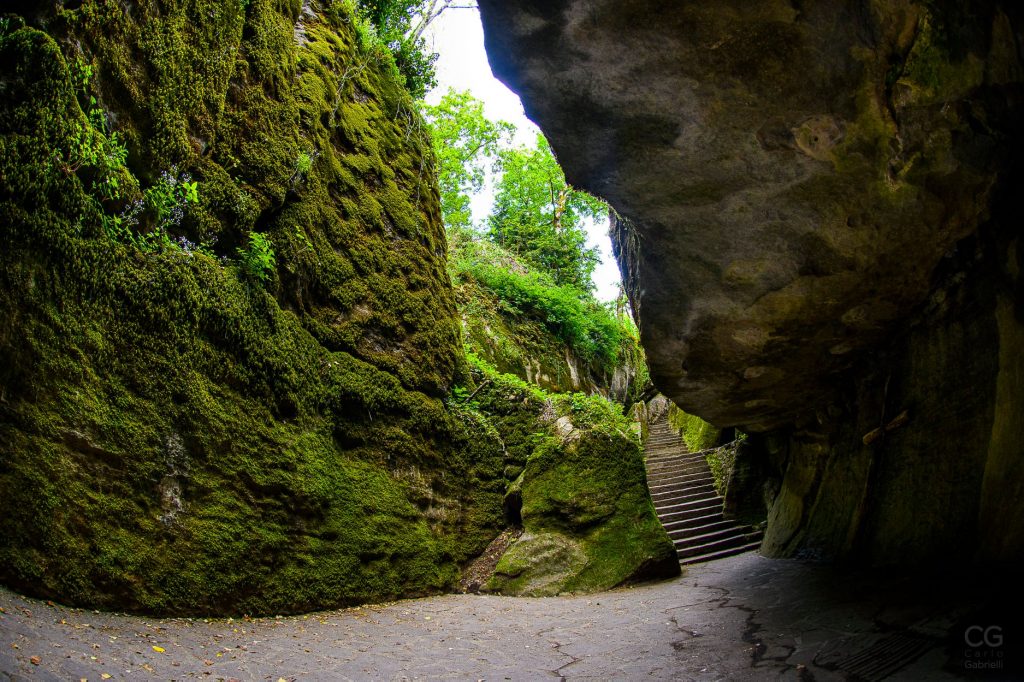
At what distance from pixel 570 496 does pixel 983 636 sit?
15.3 feet

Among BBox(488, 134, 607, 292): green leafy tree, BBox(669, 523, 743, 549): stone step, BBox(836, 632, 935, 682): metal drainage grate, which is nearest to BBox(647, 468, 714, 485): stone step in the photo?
BBox(669, 523, 743, 549): stone step

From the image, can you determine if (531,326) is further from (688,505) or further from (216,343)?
(216,343)

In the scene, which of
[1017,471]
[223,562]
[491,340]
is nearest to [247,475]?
[223,562]

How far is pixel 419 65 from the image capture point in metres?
9.63

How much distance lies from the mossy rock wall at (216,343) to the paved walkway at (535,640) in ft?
1.26

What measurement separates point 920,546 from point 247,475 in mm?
5113

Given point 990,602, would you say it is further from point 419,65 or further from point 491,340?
point 419,65

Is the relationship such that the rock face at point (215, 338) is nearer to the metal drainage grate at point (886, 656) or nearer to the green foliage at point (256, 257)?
the green foliage at point (256, 257)

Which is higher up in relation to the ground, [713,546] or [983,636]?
[983,636]

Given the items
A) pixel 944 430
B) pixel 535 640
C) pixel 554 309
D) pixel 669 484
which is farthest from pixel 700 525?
pixel 535 640

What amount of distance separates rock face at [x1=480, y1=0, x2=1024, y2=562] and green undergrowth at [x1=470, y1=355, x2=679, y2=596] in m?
2.76

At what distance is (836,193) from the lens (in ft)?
10.9

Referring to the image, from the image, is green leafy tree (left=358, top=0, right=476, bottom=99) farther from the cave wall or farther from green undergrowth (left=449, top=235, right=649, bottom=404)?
the cave wall

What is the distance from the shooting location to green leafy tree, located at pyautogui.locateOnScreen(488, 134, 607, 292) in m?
18.7
